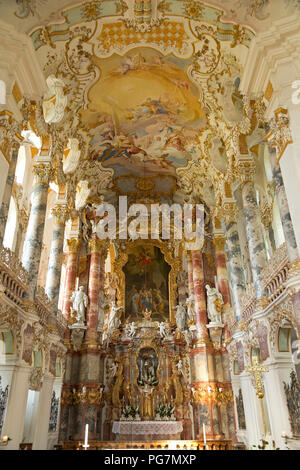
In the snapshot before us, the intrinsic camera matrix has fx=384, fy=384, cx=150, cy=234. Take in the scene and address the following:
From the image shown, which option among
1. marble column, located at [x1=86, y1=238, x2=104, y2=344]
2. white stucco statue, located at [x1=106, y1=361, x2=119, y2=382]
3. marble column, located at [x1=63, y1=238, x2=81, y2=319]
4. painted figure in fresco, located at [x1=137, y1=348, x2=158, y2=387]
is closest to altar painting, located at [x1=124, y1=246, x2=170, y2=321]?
painted figure in fresco, located at [x1=137, y1=348, x2=158, y2=387]

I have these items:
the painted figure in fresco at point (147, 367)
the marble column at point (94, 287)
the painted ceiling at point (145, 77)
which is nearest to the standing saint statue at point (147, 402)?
the painted figure in fresco at point (147, 367)

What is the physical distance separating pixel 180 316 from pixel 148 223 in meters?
6.25

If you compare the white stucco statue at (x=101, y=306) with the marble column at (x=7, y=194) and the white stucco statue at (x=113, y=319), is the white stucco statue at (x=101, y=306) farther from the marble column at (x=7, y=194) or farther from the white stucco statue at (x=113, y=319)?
the marble column at (x=7, y=194)

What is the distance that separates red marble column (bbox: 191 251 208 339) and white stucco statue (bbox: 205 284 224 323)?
0.48 m

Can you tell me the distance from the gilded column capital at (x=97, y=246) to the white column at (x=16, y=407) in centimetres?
1120

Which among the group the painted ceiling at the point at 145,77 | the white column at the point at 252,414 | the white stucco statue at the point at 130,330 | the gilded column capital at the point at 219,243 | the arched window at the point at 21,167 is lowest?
the white column at the point at 252,414

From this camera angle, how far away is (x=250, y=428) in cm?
1287

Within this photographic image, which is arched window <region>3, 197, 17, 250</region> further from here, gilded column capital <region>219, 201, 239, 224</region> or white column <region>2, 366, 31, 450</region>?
gilded column capital <region>219, 201, 239, 224</region>

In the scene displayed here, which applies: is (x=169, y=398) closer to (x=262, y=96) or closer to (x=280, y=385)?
(x=280, y=385)

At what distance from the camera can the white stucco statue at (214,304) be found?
19.4m

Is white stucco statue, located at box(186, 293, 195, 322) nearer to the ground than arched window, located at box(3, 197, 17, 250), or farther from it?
nearer to the ground

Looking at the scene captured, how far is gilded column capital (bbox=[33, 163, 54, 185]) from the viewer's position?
14609mm
